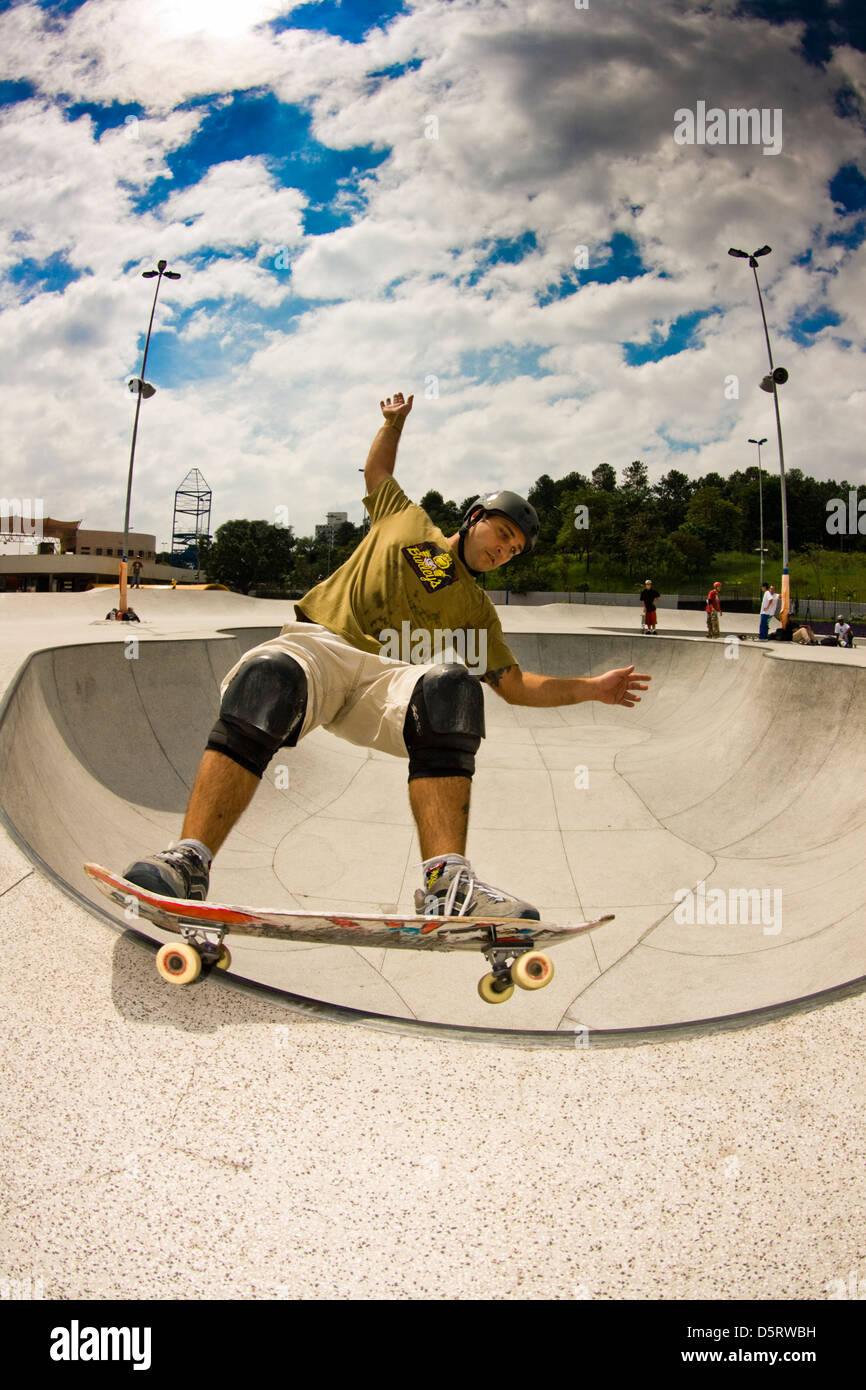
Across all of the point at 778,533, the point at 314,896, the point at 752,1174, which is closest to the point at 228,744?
the point at 752,1174

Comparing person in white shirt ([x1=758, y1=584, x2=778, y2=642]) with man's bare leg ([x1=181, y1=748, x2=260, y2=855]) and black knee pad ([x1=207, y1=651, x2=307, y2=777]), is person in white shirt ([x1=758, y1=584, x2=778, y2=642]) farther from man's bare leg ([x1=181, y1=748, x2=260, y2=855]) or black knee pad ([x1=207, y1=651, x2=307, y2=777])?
man's bare leg ([x1=181, y1=748, x2=260, y2=855])

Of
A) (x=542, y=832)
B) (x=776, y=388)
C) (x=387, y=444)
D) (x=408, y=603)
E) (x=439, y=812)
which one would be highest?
(x=776, y=388)

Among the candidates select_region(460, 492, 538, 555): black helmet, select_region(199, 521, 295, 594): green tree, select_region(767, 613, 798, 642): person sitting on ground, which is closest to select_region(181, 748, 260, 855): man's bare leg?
select_region(460, 492, 538, 555): black helmet

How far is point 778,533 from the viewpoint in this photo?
3378 inches

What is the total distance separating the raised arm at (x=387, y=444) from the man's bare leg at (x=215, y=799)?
4.23 ft

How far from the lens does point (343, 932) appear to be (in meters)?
2.14

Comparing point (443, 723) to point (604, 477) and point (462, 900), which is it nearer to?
point (462, 900)

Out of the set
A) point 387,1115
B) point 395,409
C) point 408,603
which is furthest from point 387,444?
point 387,1115

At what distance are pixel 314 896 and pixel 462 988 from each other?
1.34m

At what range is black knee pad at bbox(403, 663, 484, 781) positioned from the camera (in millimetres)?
2375

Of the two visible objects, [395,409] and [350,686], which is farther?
[395,409]

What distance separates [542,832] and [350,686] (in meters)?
4.79
